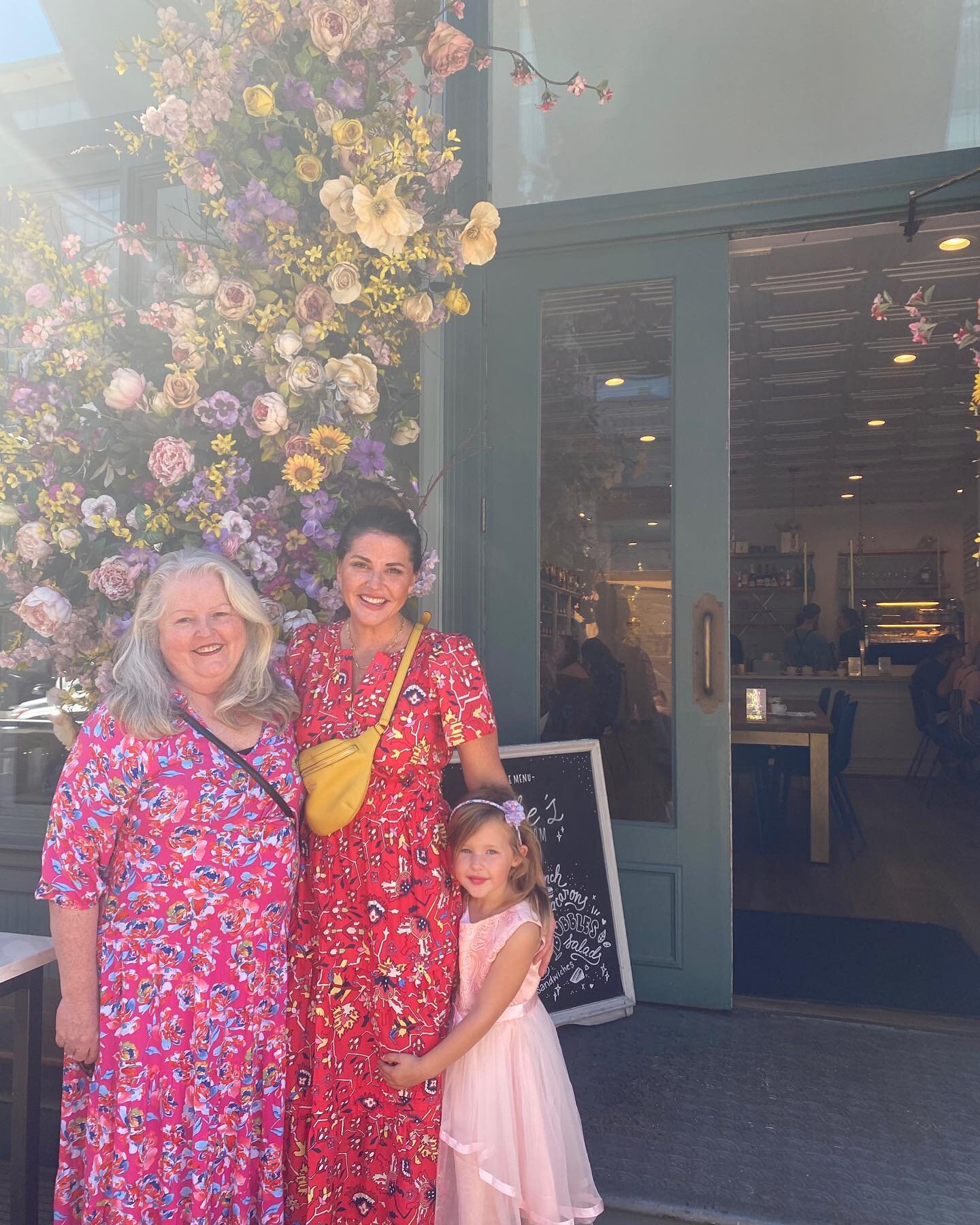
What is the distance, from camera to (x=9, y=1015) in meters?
2.70

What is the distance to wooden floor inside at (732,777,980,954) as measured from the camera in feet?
15.4

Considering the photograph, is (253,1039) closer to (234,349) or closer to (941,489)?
(234,349)

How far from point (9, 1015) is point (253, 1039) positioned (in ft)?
4.60

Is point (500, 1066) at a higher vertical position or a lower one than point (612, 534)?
lower

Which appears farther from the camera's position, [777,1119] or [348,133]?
[777,1119]

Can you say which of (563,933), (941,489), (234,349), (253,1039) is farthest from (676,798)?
(941,489)

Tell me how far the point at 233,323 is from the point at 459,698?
0.98 m

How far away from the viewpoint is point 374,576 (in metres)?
1.99

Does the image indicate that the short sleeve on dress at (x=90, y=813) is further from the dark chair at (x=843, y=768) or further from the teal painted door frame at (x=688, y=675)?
the dark chair at (x=843, y=768)

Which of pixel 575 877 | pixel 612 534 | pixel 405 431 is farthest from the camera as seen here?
pixel 612 534

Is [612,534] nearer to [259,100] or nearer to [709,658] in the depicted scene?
[709,658]

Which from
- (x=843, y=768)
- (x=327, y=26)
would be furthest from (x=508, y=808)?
(x=843, y=768)

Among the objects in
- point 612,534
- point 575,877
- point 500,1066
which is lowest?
point 500,1066

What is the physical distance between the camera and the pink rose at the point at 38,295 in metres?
1.97
